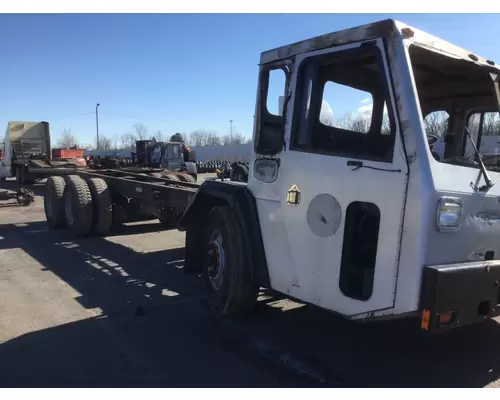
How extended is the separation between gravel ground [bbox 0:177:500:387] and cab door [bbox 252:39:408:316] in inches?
24.2

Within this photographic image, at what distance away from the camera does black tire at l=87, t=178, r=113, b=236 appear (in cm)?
853

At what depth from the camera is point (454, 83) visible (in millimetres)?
4195

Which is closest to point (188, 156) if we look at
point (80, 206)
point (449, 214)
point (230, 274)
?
point (80, 206)

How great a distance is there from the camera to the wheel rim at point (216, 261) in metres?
4.63

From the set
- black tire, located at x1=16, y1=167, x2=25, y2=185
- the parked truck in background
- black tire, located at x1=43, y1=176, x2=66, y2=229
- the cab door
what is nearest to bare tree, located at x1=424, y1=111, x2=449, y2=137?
the cab door

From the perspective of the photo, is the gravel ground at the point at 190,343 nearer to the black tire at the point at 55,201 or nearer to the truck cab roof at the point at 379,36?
the truck cab roof at the point at 379,36

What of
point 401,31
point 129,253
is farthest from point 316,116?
point 129,253

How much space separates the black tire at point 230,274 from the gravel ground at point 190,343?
0.65 ft

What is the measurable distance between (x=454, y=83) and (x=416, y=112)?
160 cm

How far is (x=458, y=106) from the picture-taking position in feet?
15.2

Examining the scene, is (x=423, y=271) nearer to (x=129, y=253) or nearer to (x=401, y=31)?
(x=401, y=31)

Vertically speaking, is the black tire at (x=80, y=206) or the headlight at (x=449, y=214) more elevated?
the headlight at (x=449, y=214)

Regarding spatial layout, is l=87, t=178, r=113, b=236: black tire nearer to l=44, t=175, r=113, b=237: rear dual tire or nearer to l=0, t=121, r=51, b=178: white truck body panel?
l=44, t=175, r=113, b=237: rear dual tire

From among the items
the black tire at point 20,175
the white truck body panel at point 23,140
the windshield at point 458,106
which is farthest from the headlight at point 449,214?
the white truck body panel at point 23,140
